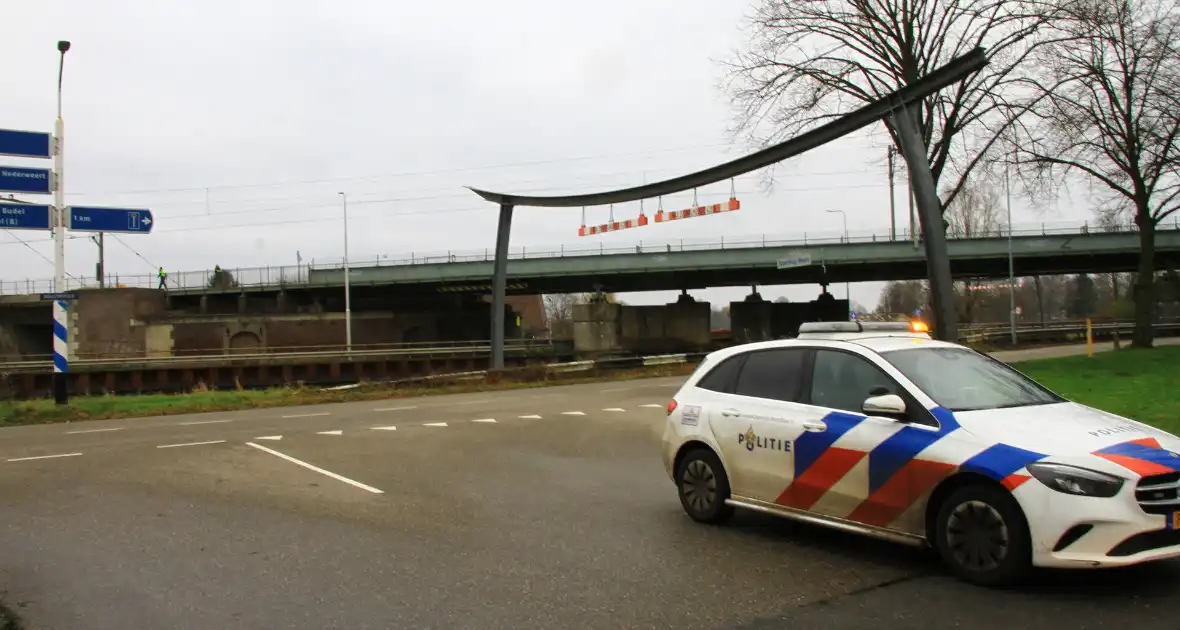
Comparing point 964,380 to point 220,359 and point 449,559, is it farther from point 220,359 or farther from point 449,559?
A: point 220,359

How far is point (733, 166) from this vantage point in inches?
1008

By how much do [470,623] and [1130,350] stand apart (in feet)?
96.9

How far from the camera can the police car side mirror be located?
19.3 feet

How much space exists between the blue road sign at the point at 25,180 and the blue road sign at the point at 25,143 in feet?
1.21

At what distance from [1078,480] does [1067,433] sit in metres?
0.49

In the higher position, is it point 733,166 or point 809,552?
point 733,166

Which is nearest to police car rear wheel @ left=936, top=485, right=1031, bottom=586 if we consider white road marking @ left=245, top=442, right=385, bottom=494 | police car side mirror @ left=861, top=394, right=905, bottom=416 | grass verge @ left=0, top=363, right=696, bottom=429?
police car side mirror @ left=861, top=394, right=905, bottom=416

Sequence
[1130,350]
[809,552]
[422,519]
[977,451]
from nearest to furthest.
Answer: [977,451] → [809,552] → [422,519] → [1130,350]

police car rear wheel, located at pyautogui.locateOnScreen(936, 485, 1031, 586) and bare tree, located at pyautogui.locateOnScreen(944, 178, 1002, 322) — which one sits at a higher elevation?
bare tree, located at pyautogui.locateOnScreen(944, 178, 1002, 322)

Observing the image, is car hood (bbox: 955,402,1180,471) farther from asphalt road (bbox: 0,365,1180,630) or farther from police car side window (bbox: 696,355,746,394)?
police car side window (bbox: 696,355,746,394)

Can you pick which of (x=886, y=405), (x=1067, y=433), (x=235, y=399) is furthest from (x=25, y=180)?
(x=1067, y=433)

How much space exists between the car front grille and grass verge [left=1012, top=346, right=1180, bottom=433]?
22.9ft

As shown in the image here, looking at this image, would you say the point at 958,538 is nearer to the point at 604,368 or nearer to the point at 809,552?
the point at 809,552

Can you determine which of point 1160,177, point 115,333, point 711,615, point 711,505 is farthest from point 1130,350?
point 115,333
